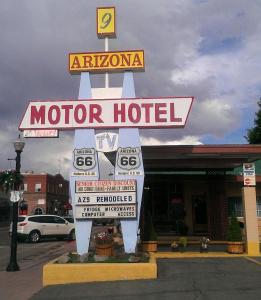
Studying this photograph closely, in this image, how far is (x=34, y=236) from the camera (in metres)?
30.0

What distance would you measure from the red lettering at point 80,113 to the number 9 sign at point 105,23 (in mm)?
2718

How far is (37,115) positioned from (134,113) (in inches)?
114

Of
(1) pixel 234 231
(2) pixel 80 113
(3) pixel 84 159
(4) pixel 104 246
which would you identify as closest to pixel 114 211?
(4) pixel 104 246

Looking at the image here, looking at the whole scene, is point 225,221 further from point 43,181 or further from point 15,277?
point 43,181

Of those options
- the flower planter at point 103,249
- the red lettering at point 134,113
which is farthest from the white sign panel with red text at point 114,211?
the red lettering at point 134,113

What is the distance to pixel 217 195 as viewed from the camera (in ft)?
76.0

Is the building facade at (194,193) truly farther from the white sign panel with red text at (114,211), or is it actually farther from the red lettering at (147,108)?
the white sign panel with red text at (114,211)

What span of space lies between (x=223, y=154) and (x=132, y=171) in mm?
4821

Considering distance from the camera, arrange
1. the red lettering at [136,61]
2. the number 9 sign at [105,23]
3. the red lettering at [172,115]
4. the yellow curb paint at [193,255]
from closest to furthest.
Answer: the red lettering at [172,115], the red lettering at [136,61], the number 9 sign at [105,23], the yellow curb paint at [193,255]

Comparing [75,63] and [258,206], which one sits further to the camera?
[258,206]

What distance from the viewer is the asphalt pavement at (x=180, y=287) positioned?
9922 millimetres

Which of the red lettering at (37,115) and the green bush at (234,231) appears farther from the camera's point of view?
the green bush at (234,231)

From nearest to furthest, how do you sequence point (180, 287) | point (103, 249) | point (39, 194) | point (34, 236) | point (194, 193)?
point (180, 287), point (103, 249), point (194, 193), point (34, 236), point (39, 194)

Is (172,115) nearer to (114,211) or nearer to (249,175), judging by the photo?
(114,211)
